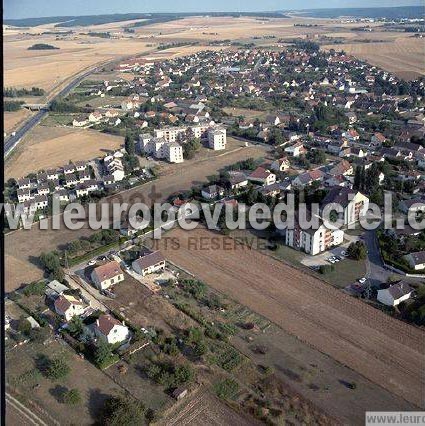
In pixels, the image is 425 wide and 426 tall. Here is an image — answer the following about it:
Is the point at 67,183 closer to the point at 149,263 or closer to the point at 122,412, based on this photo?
the point at 149,263

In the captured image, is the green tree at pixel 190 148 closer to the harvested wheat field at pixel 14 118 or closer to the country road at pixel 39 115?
the country road at pixel 39 115

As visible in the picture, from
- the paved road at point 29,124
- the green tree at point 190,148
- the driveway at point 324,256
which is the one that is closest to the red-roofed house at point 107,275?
the driveway at point 324,256

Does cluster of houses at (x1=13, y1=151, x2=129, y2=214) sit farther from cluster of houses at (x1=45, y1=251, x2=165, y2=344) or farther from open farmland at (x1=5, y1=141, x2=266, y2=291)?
cluster of houses at (x1=45, y1=251, x2=165, y2=344)

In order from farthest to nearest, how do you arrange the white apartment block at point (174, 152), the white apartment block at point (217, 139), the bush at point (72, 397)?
1. the white apartment block at point (217, 139)
2. the white apartment block at point (174, 152)
3. the bush at point (72, 397)

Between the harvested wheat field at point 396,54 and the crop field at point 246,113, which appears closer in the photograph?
the crop field at point 246,113

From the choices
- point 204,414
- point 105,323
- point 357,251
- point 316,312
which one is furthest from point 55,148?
point 204,414

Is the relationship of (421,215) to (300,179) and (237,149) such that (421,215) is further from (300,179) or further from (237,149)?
(237,149)

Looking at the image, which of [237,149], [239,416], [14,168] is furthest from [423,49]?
[239,416]
